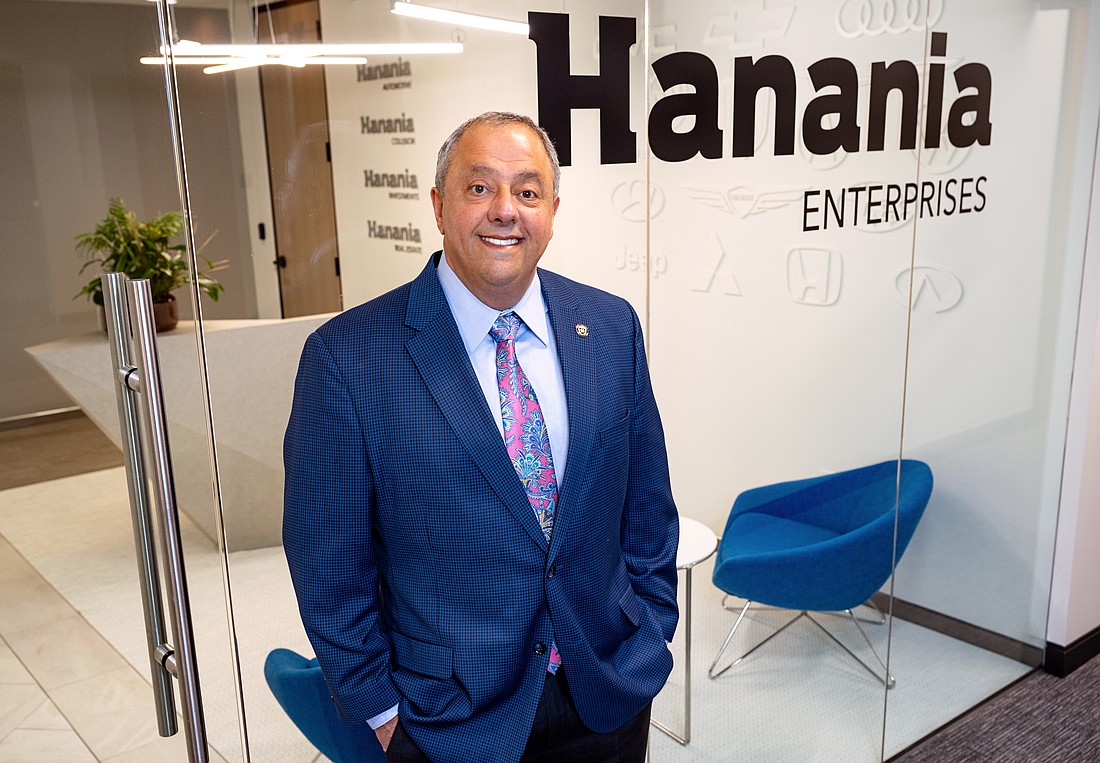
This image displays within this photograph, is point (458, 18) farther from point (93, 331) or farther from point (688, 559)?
point (688, 559)

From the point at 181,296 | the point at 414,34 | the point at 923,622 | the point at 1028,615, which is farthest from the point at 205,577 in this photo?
the point at 1028,615

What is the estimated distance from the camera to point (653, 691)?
1971 mm

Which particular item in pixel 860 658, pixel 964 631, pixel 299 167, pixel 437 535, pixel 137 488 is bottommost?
pixel 964 631

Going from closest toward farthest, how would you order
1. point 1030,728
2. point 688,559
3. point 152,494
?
point 152,494 → point 688,559 → point 1030,728

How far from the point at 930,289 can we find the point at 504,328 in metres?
1.90

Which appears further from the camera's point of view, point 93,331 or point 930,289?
point 930,289

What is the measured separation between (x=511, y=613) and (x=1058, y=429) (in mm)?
2692

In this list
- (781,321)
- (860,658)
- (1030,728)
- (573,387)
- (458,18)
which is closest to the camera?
(573,387)

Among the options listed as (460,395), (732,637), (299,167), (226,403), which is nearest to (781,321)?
(732,637)

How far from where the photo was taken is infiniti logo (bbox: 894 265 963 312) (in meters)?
3.06

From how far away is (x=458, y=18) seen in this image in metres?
1.97

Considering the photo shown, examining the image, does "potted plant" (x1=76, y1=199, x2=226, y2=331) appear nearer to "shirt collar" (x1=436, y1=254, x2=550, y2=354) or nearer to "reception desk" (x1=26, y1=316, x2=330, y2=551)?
"reception desk" (x1=26, y1=316, x2=330, y2=551)

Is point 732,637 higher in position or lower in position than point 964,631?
higher

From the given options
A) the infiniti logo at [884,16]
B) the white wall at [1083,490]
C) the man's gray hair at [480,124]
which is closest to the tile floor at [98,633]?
the man's gray hair at [480,124]
